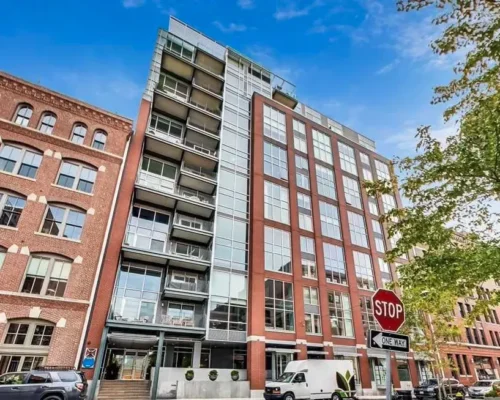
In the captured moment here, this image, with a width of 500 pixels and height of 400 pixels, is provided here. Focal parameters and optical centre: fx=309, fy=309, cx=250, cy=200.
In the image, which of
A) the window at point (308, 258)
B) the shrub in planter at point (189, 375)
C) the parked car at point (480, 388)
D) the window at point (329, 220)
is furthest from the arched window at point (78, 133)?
the parked car at point (480, 388)

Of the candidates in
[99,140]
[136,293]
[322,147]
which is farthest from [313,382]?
[322,147]

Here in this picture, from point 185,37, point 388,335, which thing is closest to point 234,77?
point 185,37

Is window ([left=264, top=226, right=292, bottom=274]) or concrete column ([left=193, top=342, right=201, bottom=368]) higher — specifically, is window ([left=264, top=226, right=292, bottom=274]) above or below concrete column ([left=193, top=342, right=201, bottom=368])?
above

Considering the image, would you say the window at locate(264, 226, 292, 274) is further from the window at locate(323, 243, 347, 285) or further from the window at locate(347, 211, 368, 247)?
the window at locate(347, 211, 368, 247)

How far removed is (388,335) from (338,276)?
27740 mm

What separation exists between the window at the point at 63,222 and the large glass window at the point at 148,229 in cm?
333

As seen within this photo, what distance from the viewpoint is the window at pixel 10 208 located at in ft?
62.8

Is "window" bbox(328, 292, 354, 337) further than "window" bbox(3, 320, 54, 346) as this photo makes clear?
Yes

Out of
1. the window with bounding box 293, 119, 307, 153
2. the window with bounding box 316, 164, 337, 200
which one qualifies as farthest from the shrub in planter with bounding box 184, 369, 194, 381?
the window with bounding box 293, 119, 307, 153

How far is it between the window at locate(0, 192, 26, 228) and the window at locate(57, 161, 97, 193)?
267 centimetres

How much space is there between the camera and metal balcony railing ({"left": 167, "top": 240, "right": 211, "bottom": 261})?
2442 cm

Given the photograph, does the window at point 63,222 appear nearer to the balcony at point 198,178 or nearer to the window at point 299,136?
the balcony at point 198,178

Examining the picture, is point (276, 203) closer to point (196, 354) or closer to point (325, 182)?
point (325, 182)

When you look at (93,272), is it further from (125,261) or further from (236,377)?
(236,377)
